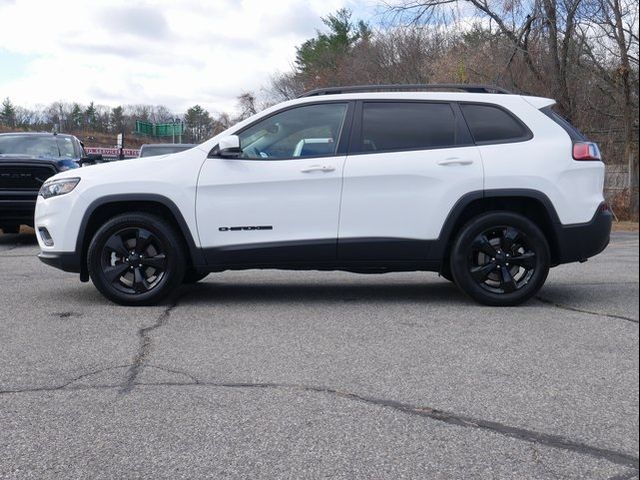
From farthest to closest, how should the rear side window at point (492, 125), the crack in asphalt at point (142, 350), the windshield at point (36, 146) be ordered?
the windshield at point (36, 146)
the rear side window at point (492, 125)
the crack in asphalt at point (142, 350)

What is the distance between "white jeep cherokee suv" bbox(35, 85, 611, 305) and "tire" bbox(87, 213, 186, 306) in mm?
12

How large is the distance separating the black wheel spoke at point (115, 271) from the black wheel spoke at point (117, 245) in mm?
107

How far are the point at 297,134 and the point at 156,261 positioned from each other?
1674mm

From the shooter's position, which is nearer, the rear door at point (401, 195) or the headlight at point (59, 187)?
the rear door at point (401, 195)

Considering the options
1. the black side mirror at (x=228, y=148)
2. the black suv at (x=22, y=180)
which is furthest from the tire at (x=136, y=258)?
the black suv at (x=22, y=180)

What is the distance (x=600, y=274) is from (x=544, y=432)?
193 inches

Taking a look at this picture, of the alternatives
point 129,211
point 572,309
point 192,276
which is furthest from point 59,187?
point 572,309

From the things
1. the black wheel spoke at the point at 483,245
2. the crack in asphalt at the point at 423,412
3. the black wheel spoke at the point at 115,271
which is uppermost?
the black wheel spoke at the point at 483,245

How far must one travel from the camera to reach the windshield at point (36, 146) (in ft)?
41.7

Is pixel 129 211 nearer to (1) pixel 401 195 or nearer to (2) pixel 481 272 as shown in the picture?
(1) pixel 401 195

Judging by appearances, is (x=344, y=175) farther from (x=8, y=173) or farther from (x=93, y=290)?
(x=8, y=173)

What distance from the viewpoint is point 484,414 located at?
3496 mm

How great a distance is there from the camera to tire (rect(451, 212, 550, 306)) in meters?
5.88

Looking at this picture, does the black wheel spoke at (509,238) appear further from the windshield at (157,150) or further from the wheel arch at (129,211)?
the windshield at (157,150)
